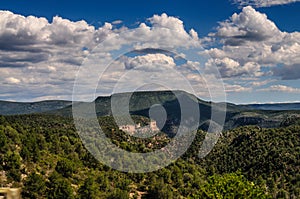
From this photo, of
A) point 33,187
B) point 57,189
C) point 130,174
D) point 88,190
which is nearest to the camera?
point 33,187

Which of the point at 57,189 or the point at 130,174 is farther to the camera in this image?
the point at 130,174

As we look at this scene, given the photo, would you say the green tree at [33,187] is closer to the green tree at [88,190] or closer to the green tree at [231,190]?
the green tree at [88,190]

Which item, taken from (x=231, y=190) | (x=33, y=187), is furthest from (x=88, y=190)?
(x=231, y=190)

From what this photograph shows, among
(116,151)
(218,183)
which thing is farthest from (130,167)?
(218,183)

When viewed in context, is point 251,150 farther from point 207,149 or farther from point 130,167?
Result: point 130,167

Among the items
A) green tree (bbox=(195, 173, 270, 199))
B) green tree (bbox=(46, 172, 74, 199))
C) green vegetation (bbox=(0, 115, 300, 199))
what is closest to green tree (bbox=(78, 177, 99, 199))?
green vegetation (bbox=(0, 115, 300, 199))

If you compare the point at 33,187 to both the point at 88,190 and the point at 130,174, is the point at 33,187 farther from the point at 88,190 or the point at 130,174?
the point at 130,174

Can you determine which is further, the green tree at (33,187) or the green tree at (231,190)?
the green tree at (33,187)

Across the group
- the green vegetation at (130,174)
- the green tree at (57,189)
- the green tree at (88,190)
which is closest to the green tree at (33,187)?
the green vegetation at (130,174)

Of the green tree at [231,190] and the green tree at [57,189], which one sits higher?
Answer: the green tree at [231,190]

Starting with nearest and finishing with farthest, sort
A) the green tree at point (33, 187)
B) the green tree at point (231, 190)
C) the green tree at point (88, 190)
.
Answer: the green tree at point (231, 190) → the green tree at point (33, 187) → the green tree at point (88, 190)
